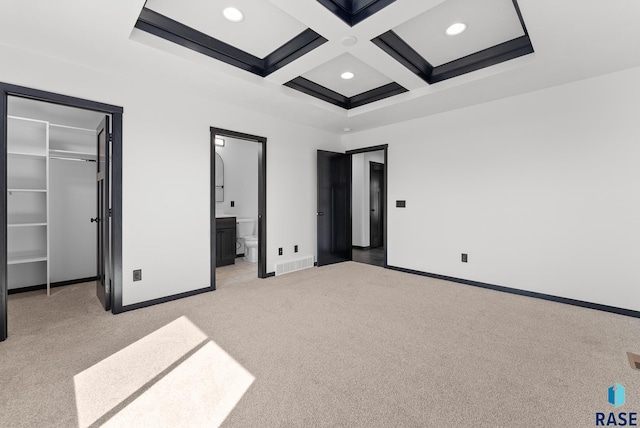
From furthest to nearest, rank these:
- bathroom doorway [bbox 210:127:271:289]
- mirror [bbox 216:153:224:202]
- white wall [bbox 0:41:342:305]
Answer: mirror [bbox 216:153:224:202], bathroom doorway [bbox 210:127:271:289], white wall [bbox 0:41:342:305]

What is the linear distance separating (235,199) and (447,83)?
4.42 metres

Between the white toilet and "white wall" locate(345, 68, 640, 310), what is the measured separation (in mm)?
2692

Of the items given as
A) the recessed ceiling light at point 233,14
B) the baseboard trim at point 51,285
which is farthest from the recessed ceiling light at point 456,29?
the baseboard trim at point 51,285


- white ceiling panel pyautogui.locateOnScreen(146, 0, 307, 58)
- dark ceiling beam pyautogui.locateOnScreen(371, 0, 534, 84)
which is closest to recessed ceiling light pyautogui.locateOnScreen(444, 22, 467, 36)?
dark ceiling beam pyautogui.locateOnScreen(371, 0, 534, 84)

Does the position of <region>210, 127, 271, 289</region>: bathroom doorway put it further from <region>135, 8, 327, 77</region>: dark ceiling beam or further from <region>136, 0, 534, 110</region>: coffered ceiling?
<region>136, 0, 534, 110</region>: coffered ceiling

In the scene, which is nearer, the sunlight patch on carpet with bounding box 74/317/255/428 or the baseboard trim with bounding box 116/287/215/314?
the sunlight patch on carpet with bounding box 74/317/255/428

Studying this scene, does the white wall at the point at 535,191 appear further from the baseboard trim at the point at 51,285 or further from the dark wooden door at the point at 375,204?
the baseboard trim at the point at 51,285

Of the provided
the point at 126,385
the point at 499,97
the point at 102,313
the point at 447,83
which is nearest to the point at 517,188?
the point at 499,97

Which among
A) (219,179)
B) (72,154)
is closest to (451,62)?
(219,179)

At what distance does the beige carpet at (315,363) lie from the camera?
1552 millimetres

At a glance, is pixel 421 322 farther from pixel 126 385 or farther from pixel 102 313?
pixel 102 313

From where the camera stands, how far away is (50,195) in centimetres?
382

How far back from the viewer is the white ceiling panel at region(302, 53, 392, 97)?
314 cm

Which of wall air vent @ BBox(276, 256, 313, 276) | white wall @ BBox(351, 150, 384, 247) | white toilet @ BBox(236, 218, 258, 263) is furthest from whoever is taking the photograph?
white wall @ BBox(351, 150, 384, 247)
